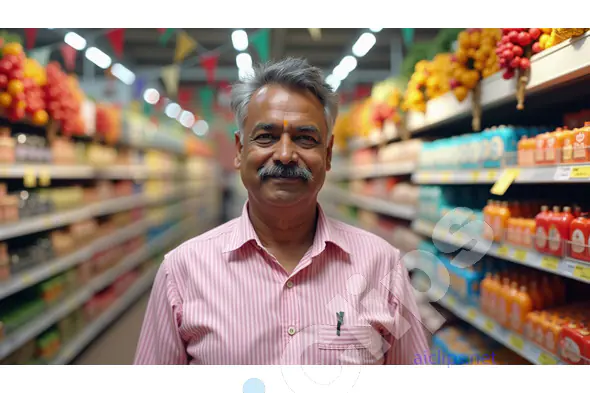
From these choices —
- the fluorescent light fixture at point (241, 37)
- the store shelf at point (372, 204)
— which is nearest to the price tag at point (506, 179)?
the store shelf at point (372, 204)

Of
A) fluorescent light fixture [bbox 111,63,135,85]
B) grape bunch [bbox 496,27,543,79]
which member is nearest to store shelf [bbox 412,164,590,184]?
grape bunch [bbox 496,27,543,79]

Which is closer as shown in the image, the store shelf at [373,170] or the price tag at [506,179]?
the price tag at [506,179]

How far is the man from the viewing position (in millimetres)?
1341

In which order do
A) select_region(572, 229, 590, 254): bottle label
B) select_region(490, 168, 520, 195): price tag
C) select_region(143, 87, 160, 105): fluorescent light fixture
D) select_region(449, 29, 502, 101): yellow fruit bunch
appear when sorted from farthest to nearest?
select_region(143, 87, 160, 105): fluorescent light fixture < select_region(449, 29, 502, 101): yellow fruit bunch < select_region(490, 168, 520, 195): price tag < select_region(572, 229, 590, 254): bottle label

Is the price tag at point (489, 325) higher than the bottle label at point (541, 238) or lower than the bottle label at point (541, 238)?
lower

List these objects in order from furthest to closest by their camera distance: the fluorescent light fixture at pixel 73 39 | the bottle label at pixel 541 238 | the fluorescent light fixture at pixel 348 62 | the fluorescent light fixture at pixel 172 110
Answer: the fluorescent light fixture at pixel 172 110 → the fluorescent light fixture at pixel 348 62 → the fluorescent light fixture at pixel 73 39 → the bottle label at pixel 541 238

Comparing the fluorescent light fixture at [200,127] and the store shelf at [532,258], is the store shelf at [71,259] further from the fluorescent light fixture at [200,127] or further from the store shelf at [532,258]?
the fluorescent light fixture at [200,127]

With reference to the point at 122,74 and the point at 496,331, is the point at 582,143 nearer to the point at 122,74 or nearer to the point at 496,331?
the point at 496,331

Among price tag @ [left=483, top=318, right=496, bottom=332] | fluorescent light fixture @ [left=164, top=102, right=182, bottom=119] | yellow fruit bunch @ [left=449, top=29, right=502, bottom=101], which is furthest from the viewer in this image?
fluorescent light fixture @ [left=164, top=102, right=182, bottom=119]

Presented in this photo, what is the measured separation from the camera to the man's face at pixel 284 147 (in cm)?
132

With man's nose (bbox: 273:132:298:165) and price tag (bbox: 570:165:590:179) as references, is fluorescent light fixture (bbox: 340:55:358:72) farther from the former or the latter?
man's nose (bbox: 273:132:298:165)

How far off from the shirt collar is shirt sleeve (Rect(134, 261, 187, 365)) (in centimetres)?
21

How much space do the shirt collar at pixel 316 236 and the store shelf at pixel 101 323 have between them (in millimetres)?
2477
